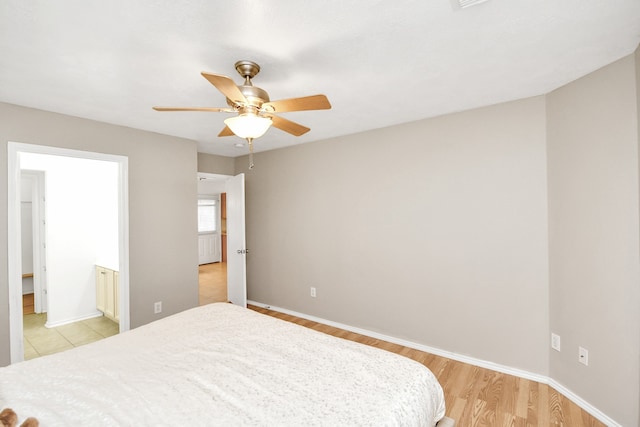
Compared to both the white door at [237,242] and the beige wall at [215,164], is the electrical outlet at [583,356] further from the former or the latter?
the beige wall at [215,164]

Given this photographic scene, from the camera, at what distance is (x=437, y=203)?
3.02 metres

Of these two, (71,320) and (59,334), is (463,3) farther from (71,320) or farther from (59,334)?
(71,320)

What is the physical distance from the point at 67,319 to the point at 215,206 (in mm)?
5460

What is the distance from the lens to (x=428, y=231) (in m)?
3.08

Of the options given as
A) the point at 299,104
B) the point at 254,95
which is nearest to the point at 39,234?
the point at 254,95

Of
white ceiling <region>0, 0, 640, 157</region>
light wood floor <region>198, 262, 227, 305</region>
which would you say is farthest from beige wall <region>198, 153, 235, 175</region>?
light wood floor <region>198, 262, 227, 305</region>

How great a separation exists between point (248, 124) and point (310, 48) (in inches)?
22.5

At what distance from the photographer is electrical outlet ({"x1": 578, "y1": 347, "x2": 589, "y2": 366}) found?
2135 millimetres

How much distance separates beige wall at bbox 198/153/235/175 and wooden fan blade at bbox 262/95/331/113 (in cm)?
305

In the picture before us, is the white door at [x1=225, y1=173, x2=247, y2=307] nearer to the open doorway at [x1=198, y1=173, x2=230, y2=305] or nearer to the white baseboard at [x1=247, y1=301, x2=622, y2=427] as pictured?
the white baseboard at [x1=247, y1=301, x2=622, y2=427]

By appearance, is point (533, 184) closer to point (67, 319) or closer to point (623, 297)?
point (623, 297)

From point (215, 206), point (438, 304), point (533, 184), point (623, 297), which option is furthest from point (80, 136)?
point (215, 206)

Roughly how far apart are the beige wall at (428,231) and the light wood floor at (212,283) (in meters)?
1.53

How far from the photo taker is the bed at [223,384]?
1.22 meters
